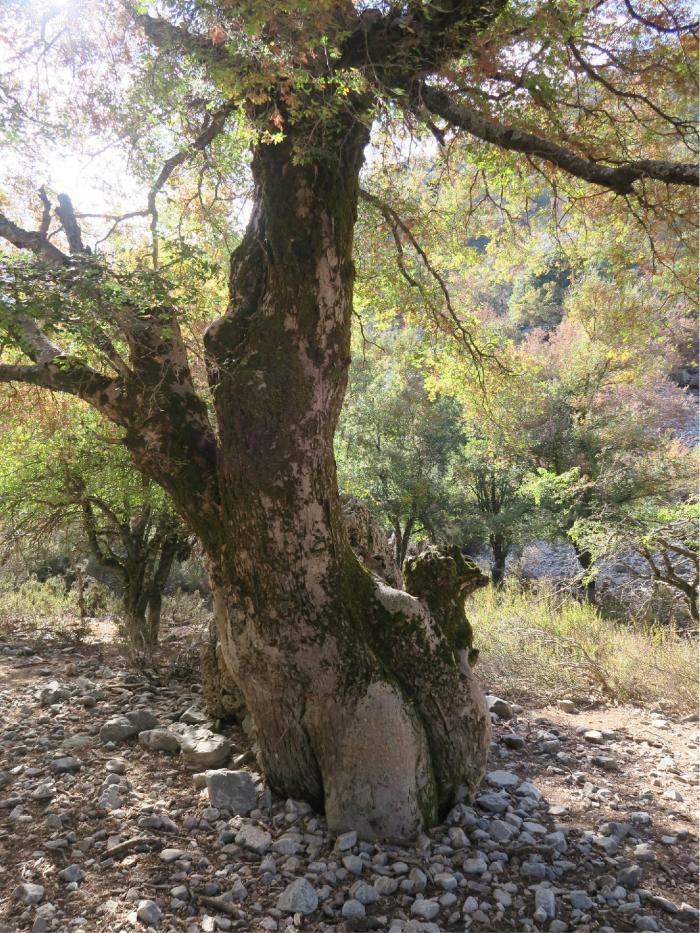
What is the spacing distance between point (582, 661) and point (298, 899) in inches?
169

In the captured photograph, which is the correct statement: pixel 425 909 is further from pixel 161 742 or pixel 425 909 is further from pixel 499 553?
pixel 499 553

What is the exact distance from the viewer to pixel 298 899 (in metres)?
2.33

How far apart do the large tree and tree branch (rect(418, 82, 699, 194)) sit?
0.04ft

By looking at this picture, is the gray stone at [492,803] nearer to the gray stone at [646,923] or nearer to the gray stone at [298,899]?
the gray stone at [646,923]

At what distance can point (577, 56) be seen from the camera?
301cm

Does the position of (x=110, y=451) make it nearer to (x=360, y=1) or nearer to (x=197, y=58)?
(x=197, y=58)

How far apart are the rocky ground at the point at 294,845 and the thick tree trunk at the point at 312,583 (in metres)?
0.24

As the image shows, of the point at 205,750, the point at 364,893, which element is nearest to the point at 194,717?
the point at 205,750

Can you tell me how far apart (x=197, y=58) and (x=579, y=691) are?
563 cm

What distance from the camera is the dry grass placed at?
17.0 ft

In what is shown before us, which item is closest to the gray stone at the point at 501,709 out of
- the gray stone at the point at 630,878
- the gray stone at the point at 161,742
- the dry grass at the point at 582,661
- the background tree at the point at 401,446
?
the dry grass at the point at 582,661

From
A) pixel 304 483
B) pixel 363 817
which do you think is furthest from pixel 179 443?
pixel 363 817

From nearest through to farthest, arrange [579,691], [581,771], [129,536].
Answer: [581,771], [579,691], [129,536]

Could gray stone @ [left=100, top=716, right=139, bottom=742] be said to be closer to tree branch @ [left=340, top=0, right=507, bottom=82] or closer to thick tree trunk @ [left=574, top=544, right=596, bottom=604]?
tree branch @ [left=340, top=0, right=507, bottom=82]
